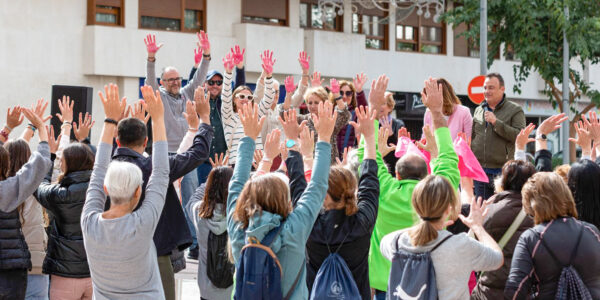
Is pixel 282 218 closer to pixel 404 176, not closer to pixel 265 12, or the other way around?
pixel 404 176

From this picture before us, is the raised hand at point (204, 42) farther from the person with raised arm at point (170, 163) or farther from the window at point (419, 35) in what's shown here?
the window at point (419, 35)

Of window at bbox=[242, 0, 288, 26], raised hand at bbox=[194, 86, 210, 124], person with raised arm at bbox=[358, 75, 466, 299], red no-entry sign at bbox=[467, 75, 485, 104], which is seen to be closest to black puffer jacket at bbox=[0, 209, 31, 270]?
raised hand at bbox=[194, 86, 210, 124]

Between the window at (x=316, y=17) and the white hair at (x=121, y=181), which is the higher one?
the window at (x=316, y=17)

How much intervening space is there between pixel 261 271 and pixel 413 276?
0.84 m

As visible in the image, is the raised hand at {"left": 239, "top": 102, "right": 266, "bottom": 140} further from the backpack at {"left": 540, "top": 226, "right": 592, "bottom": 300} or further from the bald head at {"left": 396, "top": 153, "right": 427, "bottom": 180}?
the backpack at {"left": 540, "top": 226, "right": 592, "bottom": 300}

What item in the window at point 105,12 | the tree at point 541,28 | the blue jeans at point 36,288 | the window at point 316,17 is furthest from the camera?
the window at point 316,17

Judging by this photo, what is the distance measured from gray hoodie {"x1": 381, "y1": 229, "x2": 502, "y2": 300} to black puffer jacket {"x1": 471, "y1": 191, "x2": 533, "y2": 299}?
83 cm

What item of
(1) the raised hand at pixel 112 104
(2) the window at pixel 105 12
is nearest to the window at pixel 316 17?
(2) the window at pixel 105 12

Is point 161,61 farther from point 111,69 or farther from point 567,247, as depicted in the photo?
point 567,247

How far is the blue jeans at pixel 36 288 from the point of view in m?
7.41

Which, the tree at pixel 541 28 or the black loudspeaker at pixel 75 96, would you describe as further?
the tree at pixel 541 28

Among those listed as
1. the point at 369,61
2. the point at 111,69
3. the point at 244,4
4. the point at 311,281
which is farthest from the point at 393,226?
the point at 369,61

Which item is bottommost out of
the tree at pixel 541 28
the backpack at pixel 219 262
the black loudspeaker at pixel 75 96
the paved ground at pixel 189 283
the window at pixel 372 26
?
the paved ground at pixel 189 283

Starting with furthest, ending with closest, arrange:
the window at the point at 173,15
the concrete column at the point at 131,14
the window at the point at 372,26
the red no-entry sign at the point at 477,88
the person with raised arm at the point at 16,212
Result: 1. the window at the point at 372,26
2. the window at the point at 173,15
3. the concrete column at the point at 131,14
4. the red no-entry sign at the point at 477,88
5. the person with raised arm at the point at 16,212
